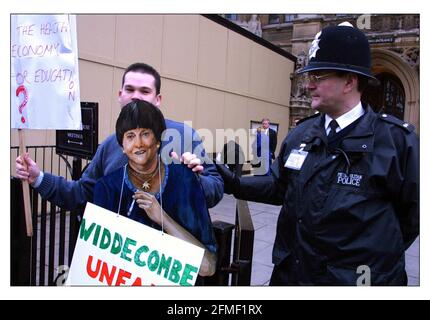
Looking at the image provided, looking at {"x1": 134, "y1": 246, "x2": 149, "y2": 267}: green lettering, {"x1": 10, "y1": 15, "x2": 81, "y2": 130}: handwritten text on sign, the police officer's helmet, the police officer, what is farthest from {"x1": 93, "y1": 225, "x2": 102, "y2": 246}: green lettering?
the police officer's helmet

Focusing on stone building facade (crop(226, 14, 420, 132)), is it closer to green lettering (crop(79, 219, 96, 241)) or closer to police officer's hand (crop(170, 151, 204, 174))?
police officer's hand (crop(170, 151, 204, 174))

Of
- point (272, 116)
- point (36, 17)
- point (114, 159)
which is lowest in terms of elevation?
point (114, 159)

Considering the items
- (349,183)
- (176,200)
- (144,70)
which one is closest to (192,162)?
(176,200)

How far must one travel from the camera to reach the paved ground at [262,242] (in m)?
1.76

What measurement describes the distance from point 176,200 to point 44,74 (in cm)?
90

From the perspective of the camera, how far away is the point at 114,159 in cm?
172

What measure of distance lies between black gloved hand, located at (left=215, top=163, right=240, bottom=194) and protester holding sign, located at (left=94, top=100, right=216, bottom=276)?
0.62 feet

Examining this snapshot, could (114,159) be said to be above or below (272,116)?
below

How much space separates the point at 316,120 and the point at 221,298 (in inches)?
38.8

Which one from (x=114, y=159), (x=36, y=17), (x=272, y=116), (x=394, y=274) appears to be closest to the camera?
(x=394, y=274)

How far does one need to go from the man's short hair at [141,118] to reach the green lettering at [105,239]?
466 millimetres
